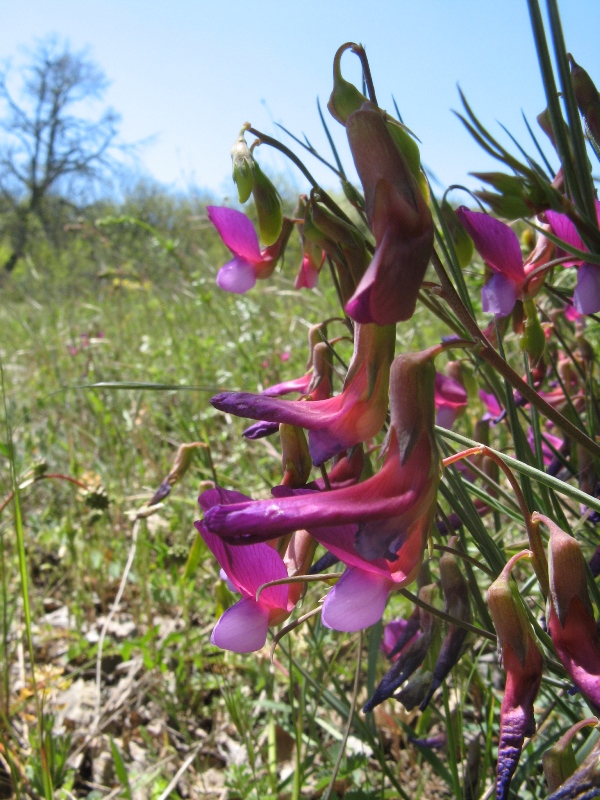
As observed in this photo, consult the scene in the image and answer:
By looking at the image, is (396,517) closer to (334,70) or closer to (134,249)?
(334,70)

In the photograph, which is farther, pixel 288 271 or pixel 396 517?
pixel 288 271

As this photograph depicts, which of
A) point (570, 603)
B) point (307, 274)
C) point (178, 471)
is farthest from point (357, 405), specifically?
point (178, 471)

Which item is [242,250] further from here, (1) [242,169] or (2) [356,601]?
(2) [356,601]

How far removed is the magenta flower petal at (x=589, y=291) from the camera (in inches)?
26.6

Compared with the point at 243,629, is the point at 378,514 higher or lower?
higher

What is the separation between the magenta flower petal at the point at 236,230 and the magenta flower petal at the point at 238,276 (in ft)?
0.05

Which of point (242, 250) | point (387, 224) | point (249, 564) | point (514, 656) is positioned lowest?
point (514, 656)

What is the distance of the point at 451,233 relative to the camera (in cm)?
77

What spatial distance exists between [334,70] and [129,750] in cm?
126

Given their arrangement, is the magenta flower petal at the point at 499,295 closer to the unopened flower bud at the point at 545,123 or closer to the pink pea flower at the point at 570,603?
the unopened flower bud at the point at 545,123

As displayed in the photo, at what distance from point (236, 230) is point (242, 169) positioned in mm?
164

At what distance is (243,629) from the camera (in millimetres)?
617

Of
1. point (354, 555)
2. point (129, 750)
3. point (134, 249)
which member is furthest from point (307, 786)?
point (134, 249)

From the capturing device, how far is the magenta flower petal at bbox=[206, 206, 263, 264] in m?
0.86
